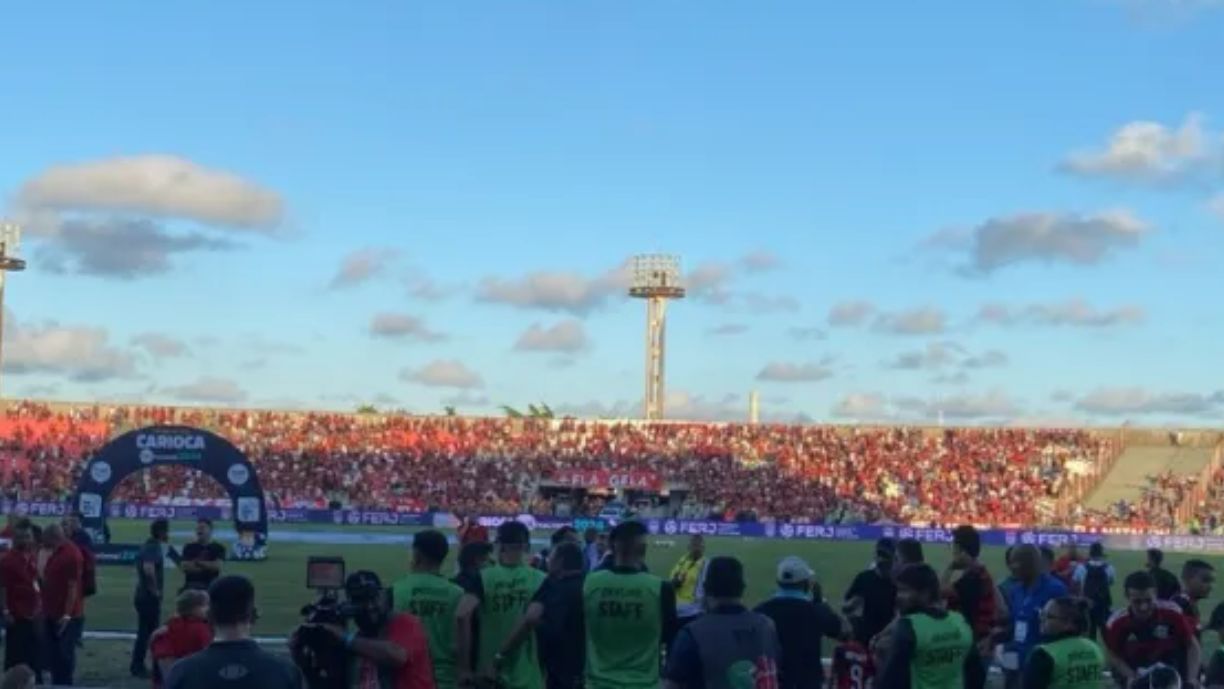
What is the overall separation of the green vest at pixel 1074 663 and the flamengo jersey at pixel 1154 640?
7.56 feet

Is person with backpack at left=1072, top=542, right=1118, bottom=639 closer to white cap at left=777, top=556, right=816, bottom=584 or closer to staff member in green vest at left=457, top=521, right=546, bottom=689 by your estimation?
white cap at left=777, top=556, right=816, bottom=584

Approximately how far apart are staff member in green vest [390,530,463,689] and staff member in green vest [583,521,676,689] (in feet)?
2.78

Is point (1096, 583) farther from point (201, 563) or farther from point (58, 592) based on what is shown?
point (58, 592)

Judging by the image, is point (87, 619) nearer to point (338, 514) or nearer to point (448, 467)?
point (338, 514)

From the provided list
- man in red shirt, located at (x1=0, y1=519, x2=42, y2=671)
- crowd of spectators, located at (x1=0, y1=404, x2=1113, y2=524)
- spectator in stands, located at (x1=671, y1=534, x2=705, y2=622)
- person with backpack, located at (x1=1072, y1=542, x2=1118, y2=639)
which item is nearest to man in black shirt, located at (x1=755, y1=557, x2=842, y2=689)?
spectator in stands, located at (x1=671, y1=534, x2=705, y2=622)

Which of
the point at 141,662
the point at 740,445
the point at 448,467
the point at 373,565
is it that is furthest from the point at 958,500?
the point at 141,662

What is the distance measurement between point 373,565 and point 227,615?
100.0ft

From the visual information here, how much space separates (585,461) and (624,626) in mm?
65403

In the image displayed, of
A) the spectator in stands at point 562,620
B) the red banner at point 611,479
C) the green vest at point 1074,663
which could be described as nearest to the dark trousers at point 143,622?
the spectator in stands at point 562,620

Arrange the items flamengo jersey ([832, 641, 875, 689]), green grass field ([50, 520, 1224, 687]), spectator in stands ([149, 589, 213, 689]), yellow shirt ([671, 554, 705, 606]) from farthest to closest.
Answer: green grass field ([50, 520, 1224, 687]), yellow shirt ([671, 554, 705, 606]), flamengo jersey ([832, 641, 875, 689]), spectator in stands ([149, 589, 213, 689])

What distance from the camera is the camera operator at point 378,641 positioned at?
7.88 metres

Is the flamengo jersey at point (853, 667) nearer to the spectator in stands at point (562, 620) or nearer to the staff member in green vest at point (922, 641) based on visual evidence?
the spectator in stands at point (562, 620)

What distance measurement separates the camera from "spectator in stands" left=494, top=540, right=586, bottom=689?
1027cm

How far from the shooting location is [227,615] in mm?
6402
